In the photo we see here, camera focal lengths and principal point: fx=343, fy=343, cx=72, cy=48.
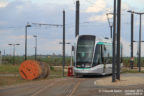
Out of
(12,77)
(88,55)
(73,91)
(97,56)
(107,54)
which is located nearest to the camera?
(73,91)

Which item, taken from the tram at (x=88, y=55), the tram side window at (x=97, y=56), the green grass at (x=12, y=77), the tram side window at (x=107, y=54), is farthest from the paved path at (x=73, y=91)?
the tram side window at (x=107, y=54)

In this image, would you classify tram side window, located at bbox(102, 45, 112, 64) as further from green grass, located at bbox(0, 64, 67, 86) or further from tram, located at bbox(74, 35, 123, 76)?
green grass, located at bbox(0, 64, 67, 86)

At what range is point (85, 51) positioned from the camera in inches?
1220

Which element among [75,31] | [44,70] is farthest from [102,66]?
[75,31]

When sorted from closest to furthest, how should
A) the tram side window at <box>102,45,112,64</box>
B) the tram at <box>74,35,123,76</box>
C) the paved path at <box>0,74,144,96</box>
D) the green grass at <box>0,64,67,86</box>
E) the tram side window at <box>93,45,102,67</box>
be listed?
the paved path at <box>0,74,144,96</box>, the green grass at <box>0,64,67,86</box>, the tram at <box>74,35,123,76</box>, the tram side window at <box>93,45,102,67</box>, the tram side window at <box>102,45,112,64</box>

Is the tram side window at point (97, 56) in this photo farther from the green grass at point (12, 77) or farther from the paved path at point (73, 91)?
the paved path at point (73, 91)

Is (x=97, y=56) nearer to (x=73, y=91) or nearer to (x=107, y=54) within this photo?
(x=107, y=54)

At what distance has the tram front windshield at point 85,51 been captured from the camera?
1210 inches

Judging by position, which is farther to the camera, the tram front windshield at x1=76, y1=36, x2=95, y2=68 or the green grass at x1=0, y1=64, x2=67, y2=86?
the tram front windshield at x1=76, y1=36, x2=95, y2=68

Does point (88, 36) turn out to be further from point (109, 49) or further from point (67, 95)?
point (67, 95)

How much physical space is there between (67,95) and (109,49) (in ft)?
58.9

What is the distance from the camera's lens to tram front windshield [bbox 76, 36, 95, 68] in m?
30.7

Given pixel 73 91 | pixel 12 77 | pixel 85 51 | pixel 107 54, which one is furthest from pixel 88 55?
pixel 73 91

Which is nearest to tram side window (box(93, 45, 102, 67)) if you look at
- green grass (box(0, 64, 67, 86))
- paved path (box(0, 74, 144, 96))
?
green grass (box(0, 64, 67, 86))
